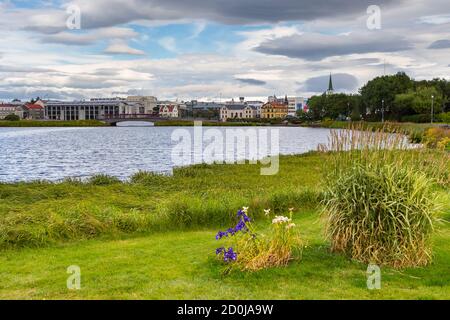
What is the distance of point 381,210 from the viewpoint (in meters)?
8.58

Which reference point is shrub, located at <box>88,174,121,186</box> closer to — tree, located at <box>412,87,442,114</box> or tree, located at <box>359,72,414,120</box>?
tree, located at <box>412,87,442,114</box>

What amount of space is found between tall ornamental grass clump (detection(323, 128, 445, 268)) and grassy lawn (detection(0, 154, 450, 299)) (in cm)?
31

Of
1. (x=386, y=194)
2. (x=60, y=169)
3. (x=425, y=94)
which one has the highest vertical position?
(x=425, y=94)

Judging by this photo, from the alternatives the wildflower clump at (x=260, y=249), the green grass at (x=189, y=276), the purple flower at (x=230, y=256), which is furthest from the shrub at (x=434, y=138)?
the purple flower at (x=230, y=256)

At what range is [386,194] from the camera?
28.1 feet

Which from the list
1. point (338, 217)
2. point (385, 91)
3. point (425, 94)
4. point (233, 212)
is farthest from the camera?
point (385, 91)

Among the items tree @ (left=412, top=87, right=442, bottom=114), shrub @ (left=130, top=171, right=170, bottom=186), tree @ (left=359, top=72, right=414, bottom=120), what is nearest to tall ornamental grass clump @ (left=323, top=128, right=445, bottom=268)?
shrub @ (left=130, top=171, right=170, bottom=186)

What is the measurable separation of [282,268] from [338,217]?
4.64 feet

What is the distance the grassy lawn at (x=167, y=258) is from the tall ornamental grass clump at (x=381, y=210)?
312 mm

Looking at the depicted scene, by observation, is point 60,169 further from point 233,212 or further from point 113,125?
point 113,125

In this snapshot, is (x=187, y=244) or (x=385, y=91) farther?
(x=385, y=91)

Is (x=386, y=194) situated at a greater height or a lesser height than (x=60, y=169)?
greater

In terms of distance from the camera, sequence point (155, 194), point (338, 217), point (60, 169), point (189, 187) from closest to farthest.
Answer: point (338, 217), point (155, 194), point (189, 187), point (60, 169)
